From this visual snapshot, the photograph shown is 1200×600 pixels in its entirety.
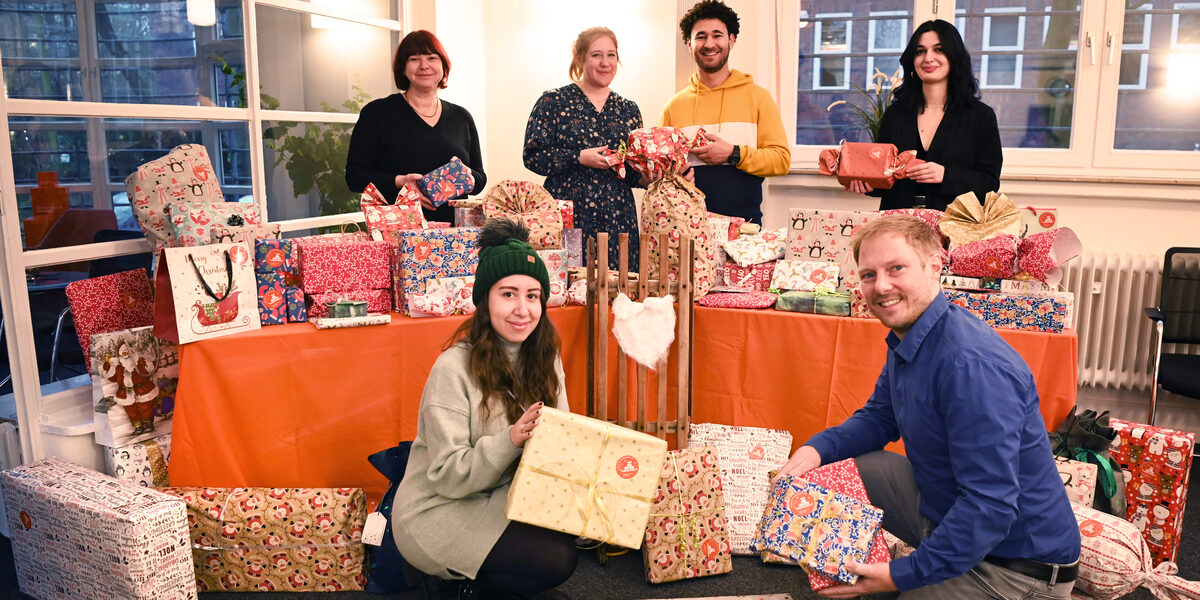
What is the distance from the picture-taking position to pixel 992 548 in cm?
176

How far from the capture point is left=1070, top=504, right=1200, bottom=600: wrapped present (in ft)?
6.81

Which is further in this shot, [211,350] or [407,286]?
[407,286]

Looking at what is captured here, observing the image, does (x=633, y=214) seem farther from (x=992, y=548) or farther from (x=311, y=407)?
(x=992, y=548)

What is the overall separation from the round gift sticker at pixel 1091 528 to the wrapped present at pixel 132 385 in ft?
8.49

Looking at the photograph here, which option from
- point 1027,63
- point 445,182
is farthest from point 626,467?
point 1027,63

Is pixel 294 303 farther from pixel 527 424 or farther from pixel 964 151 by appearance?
pixel 964 151

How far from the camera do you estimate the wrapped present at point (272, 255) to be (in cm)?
287

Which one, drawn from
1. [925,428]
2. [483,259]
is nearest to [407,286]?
[483,259]

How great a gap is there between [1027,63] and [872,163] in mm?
1893

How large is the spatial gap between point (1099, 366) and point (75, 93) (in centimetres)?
442

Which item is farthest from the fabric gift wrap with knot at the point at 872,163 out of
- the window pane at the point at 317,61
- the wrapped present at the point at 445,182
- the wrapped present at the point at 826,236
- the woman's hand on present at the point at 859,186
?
the window pane at the point at 317,61

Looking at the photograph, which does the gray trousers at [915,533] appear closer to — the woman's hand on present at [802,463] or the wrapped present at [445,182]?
the woman's hand on present at [802,463]

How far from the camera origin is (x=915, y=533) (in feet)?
6.90

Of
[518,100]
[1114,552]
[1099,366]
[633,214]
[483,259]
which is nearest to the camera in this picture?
[1114,552]
